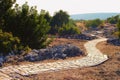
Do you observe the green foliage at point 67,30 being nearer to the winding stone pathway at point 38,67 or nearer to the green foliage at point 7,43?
the green foliage at point 7,43

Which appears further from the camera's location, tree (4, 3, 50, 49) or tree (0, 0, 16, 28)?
tree (4, 3, 50, 49)

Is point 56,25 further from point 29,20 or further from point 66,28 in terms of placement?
point 29,20

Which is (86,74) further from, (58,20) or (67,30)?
(58,20)

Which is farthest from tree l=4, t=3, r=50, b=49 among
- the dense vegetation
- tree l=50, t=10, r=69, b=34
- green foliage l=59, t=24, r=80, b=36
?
tree l=50, t=10, r=69, b=34

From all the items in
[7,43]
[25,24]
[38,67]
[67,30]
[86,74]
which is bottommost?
[67,30]

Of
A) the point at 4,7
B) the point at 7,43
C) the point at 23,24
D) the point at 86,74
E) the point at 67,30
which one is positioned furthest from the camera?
the point at 67,30

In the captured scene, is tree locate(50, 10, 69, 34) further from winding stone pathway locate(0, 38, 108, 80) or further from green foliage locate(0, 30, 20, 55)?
winding stone pathway locate(0, 38, 108, 80)

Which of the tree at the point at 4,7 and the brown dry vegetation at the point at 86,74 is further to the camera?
the tree at the point at 4,7

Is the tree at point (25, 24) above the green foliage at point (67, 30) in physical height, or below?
above

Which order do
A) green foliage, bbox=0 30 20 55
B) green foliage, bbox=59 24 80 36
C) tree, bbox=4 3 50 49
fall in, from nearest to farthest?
green foliage, bbox=0 30 20 55
tree, bbox=4 3 50 49
green foliage, bbox=59 24 80 36

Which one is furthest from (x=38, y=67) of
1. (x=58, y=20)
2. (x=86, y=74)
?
(x=58, y=20)

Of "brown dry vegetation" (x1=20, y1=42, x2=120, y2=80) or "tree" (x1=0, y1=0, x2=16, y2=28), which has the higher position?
"tree" (x1=0, y1=0, x2=16, y2=28)

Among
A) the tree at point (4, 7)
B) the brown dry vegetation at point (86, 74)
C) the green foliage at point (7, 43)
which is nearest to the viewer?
the brown dry vegetation at point (86, 74)

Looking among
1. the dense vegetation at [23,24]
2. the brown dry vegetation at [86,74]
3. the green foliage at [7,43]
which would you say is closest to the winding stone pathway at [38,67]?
the brown dry vegetation at [86,74]
